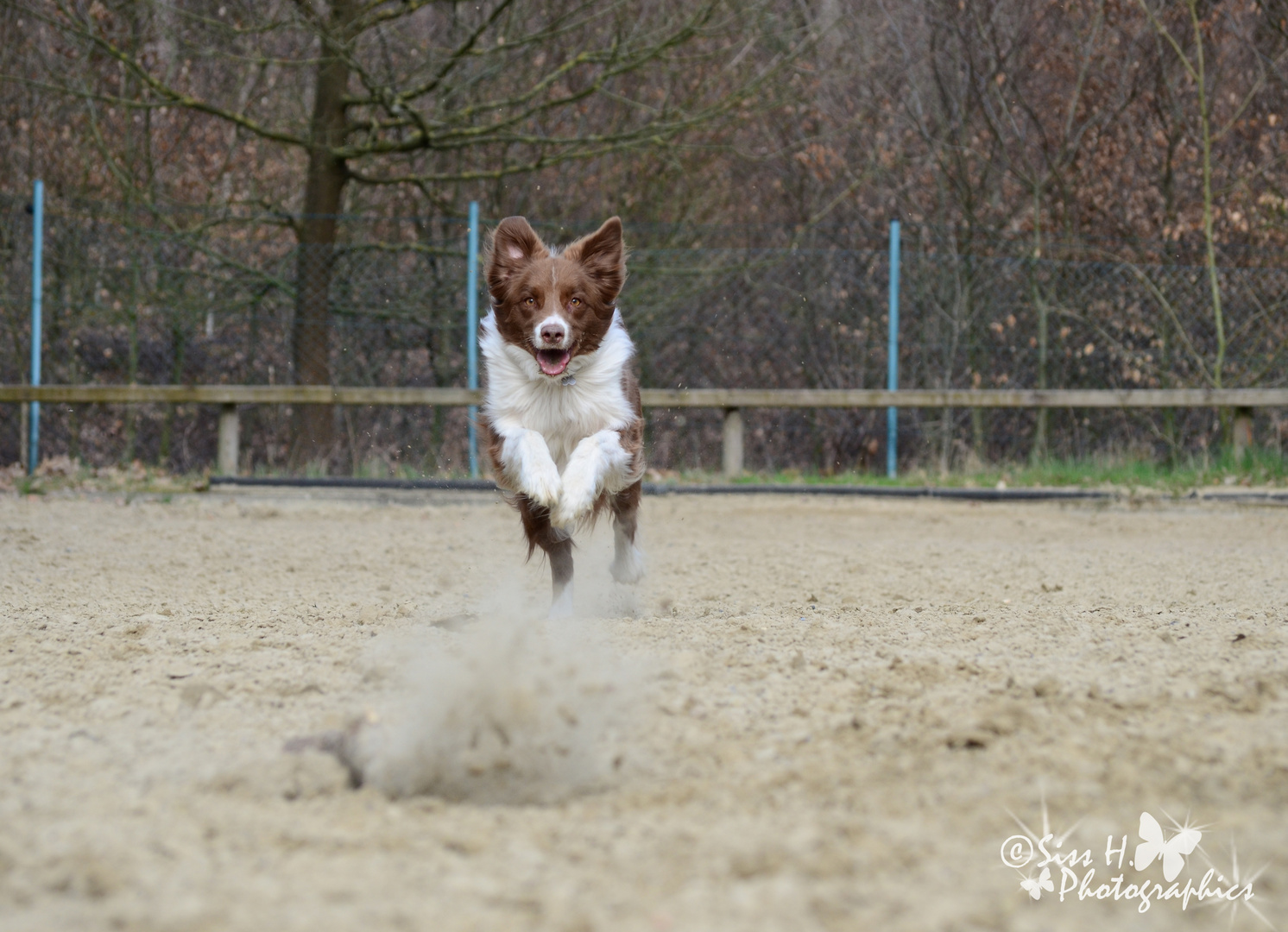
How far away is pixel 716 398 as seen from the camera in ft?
34.2

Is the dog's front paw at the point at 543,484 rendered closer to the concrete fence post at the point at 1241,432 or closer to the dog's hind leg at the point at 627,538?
the dog's hind leg at the point at 627,538

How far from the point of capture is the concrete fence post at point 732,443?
35.0 feet

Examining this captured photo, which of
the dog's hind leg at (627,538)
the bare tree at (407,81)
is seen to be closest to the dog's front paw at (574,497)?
the dog's hind leg at (627,538)

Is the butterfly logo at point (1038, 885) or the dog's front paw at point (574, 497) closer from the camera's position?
the butterfly logo at point (1038, 885)

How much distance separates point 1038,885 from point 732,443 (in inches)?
343

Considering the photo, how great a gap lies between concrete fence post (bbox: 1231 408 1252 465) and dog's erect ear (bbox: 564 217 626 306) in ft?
22.4

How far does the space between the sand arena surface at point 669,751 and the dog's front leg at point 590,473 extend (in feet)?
1.36

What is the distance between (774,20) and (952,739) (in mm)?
12185

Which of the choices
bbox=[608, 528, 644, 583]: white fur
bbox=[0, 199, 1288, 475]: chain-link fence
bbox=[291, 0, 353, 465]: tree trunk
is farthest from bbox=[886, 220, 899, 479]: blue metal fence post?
bbox=[608, 528, 644, 583]: white fur

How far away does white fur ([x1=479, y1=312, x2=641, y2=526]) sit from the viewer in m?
4.64

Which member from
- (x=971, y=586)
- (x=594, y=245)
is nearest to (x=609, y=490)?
(x=594, y=245)

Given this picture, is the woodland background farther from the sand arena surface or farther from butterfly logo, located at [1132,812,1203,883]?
butterfly logo, located at [1132,812,1203,883]

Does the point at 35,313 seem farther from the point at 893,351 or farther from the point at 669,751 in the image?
the point at 669,751

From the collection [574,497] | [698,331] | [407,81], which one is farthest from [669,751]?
[407,81]
